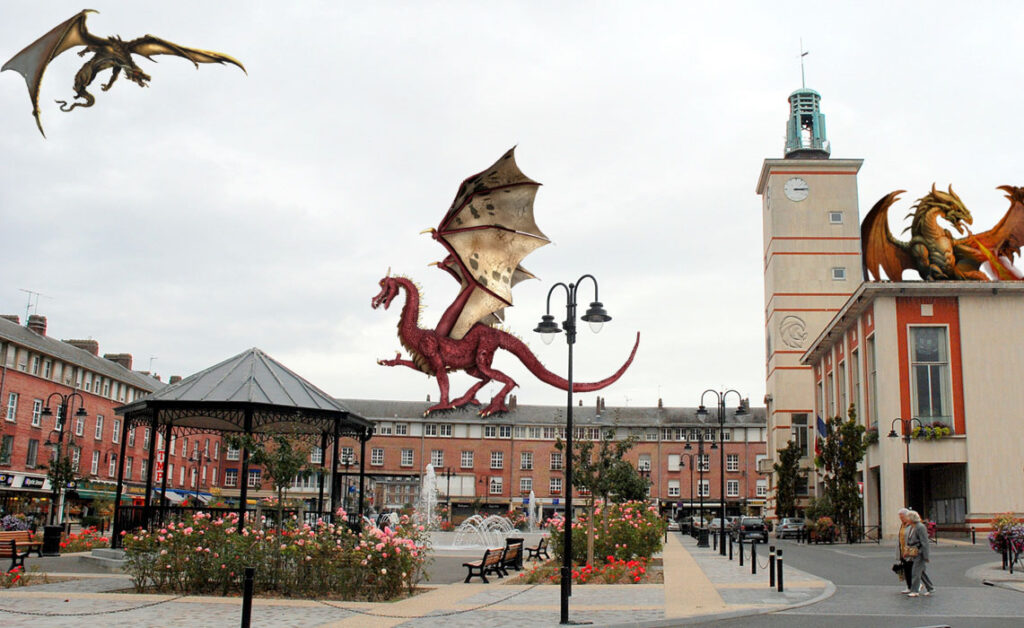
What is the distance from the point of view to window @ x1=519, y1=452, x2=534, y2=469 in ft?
257

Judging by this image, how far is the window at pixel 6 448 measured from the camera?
135 feet

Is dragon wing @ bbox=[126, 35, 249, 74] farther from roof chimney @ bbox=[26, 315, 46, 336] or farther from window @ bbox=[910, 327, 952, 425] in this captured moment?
roof chimney @ bbox=[26, 315, 46, 336]

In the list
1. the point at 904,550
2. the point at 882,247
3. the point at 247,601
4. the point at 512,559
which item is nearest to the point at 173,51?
the point at 247,601

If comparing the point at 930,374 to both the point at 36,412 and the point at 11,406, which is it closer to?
the point at 11,406

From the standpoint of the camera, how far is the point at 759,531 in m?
40.9

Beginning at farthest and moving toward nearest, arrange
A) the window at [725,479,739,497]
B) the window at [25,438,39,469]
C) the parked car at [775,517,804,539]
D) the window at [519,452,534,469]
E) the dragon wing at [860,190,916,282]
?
A: the window at [725,479,739,497] → the window at [519,452,534,469] → the window at [25,438,39,469] → the parked car at [775,517,804,539] → the dragon wing at [860,190,916,282]

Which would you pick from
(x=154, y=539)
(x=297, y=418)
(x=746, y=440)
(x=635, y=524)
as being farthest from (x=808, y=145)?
(x=154, y=539)

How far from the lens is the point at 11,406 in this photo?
45844 mm

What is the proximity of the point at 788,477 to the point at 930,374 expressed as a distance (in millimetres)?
15603

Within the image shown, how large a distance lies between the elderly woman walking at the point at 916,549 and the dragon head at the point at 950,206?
93.7 feet

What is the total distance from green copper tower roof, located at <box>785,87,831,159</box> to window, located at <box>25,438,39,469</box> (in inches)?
1897

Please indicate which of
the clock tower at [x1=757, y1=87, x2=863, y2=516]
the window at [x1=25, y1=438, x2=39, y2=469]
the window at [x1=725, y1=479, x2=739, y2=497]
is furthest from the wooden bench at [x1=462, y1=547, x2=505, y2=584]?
the window at [x1=725, y1=479, x2=739, y2=497]

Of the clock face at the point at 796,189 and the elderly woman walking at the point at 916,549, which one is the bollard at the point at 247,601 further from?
the clock face at the point at 796,189

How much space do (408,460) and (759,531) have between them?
41.9 metres
